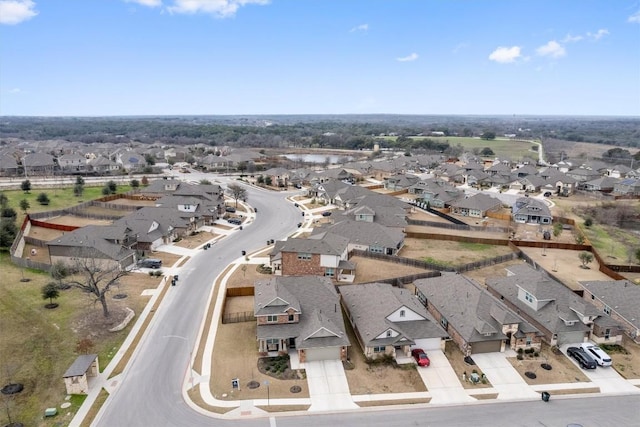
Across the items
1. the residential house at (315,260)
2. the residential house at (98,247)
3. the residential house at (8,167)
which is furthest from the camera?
the residential house at (8,167)

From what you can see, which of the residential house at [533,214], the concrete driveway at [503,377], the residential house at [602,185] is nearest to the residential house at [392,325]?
the concrete driveway at [503,377]

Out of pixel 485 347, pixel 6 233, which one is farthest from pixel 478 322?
pixel 6 233

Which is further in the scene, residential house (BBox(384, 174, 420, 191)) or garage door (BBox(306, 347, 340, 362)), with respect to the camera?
residential house (BBox(384, 174, 420, 191))

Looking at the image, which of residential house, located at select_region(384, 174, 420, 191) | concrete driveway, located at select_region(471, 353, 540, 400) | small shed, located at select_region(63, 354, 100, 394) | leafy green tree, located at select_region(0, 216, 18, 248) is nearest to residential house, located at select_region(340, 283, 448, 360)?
concrete driveway, located at select_region(471, 353, 540, 400)

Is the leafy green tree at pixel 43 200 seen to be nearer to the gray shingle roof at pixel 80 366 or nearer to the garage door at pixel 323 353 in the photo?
the gray shingle roof at pixel 80 366

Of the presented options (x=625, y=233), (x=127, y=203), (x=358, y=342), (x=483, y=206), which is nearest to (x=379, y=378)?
(x=358, y=342)

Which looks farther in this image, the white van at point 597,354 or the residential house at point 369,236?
the residential house at point 369,236

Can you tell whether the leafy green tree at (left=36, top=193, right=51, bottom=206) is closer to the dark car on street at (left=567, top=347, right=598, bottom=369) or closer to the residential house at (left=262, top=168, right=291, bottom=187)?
the residential house at (left=262, top=168, right=291, bottom=187)
